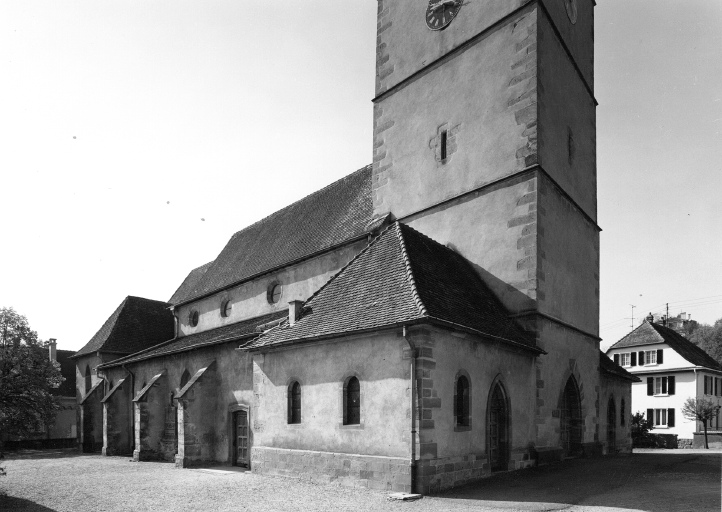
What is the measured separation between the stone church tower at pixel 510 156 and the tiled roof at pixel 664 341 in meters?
26.3

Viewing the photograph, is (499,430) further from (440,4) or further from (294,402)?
(440,4)

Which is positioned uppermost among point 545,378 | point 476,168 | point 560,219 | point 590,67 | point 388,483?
point 590,67

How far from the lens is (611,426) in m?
24.3

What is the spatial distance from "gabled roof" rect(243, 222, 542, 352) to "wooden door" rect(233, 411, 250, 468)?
390 cm

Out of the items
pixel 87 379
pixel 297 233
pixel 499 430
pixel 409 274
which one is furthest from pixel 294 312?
pixel 87 379

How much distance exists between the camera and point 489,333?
15.0 metres

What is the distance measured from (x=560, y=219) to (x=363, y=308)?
821cm

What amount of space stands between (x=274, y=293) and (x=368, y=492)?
1257cm

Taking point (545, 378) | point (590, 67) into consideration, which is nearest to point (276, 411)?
point (545, 378)

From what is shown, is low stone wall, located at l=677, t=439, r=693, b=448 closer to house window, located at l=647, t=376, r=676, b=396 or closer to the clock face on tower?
house window, located at l=647, t=376, r=676, b=396

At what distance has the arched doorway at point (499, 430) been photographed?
15953mm

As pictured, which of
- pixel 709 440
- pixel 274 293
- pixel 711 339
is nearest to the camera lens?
pixel 274 293

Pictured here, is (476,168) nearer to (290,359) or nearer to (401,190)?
(401,190)

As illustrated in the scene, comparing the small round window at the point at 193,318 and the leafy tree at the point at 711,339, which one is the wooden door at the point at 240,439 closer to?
the small round window at the point at 193,318
